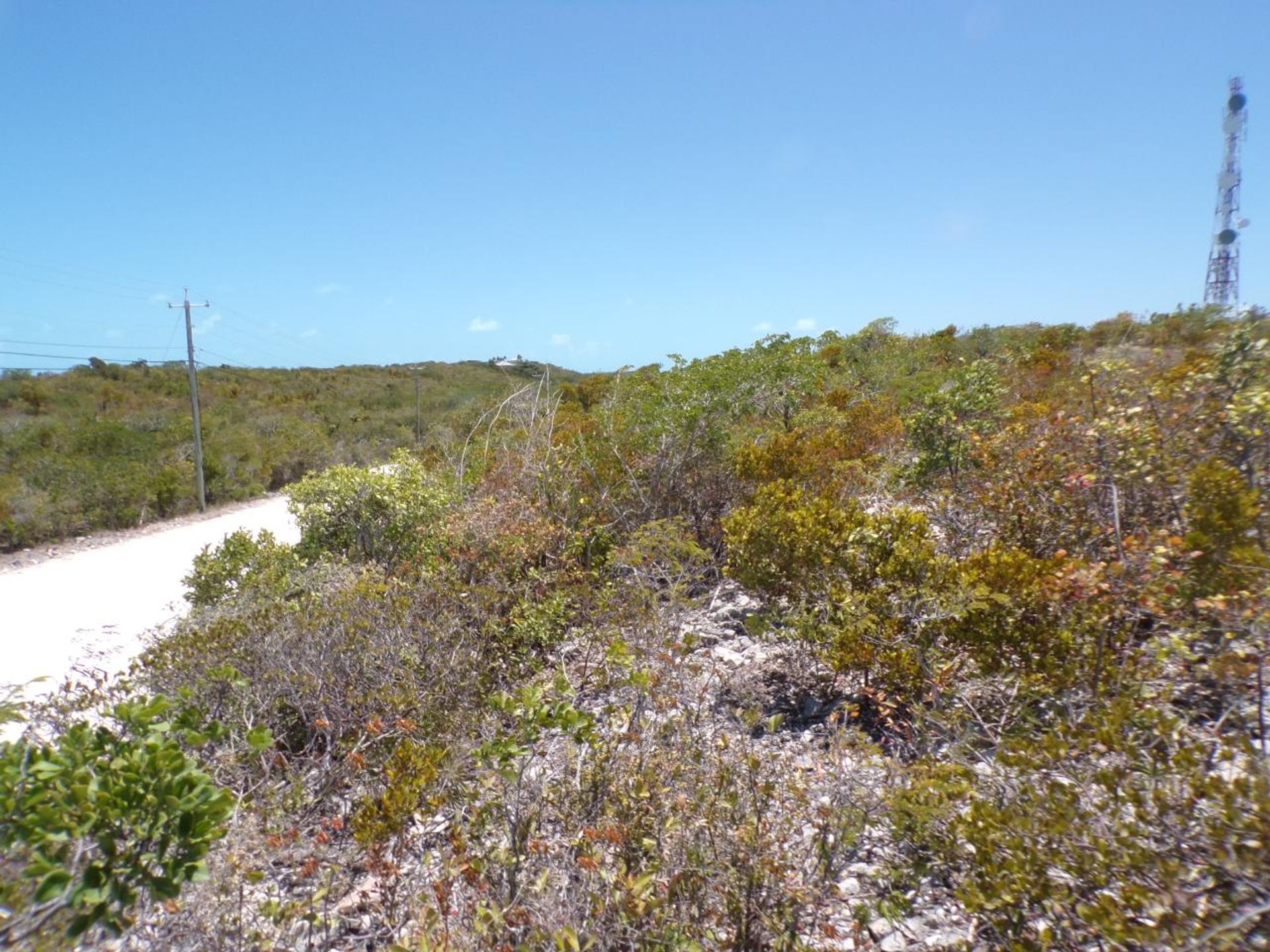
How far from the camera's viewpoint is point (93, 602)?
7.84 m

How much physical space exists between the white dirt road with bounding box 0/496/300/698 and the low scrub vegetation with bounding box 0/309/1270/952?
4.06 ft

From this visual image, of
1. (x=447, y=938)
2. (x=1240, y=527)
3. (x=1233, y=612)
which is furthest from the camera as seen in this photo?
(x=1240, y=527)

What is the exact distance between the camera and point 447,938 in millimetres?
2047

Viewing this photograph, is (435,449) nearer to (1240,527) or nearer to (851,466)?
(851,466)

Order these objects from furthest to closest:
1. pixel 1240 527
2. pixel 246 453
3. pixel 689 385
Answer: pixel 246 453, pixel 689 385, pixel 1240 527

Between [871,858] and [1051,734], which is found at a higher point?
[1051,734]

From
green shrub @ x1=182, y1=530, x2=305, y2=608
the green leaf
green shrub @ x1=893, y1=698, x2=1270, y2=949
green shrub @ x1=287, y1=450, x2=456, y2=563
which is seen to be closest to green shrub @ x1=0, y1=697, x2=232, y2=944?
the green leaf

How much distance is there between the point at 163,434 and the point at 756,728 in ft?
61.0

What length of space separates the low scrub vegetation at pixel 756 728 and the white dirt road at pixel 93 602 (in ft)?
4.06

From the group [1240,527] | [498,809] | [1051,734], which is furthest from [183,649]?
[1240,527]

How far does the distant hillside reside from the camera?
39.0ft

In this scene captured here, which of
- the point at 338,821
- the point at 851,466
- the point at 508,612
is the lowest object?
the point at 338,821

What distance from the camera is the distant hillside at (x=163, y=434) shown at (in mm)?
11883

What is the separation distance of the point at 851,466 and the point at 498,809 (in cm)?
469
